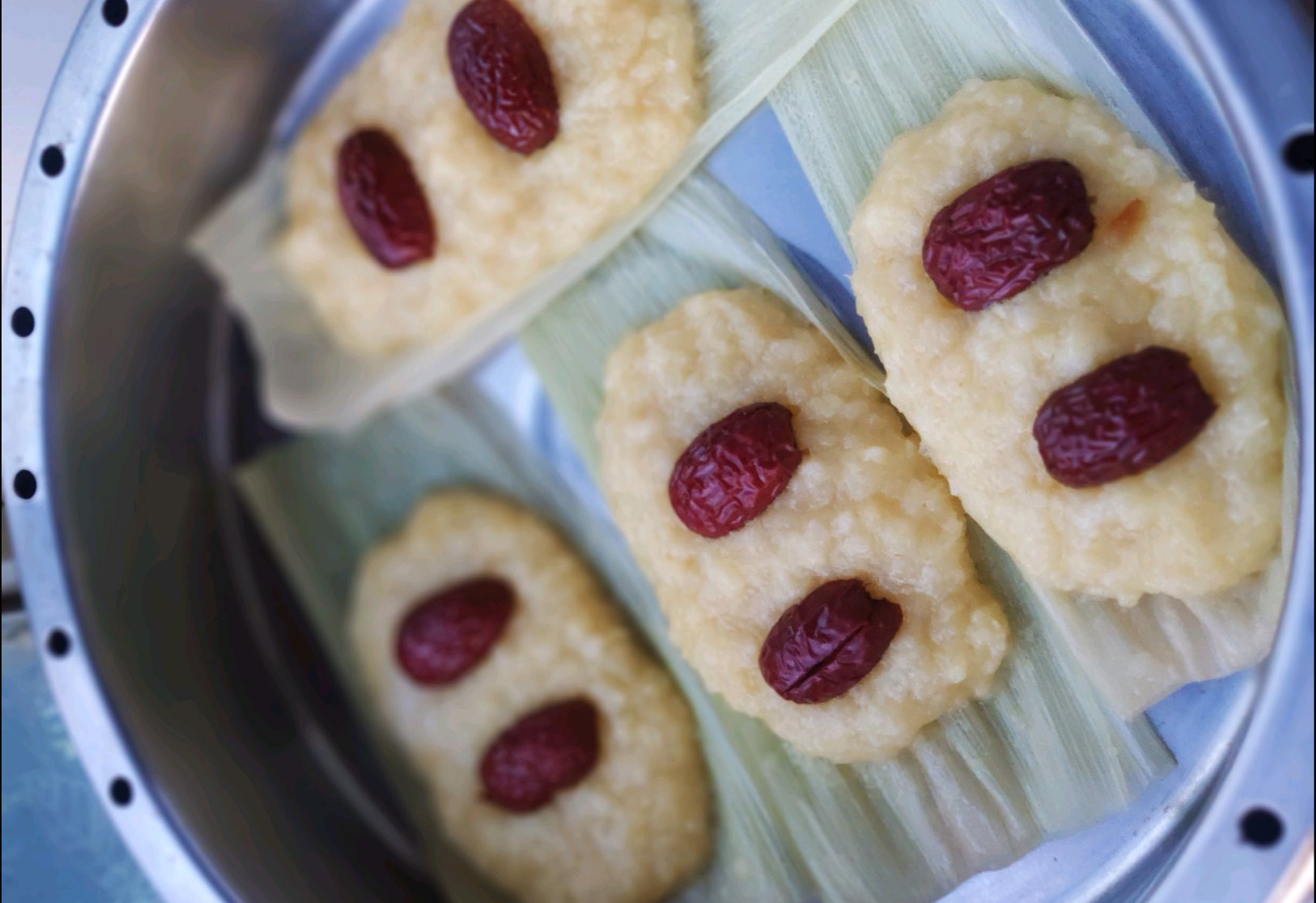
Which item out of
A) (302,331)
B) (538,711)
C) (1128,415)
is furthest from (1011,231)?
(302,331)

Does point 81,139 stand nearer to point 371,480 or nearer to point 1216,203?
point 371,480

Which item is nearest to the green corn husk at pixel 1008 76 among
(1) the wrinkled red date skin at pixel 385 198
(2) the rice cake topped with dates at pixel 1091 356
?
(2) the rice cake topped with dates at pixel 1091 356

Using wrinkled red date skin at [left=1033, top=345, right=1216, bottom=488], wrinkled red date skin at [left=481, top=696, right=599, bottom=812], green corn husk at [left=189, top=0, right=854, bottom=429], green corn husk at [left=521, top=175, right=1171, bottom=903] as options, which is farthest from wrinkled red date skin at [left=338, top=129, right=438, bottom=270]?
wrinkled red date skin at [left=1033, top=345, right=1216, bottom=488]

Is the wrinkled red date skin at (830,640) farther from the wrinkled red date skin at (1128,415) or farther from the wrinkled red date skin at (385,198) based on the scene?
the wrinkled red date skin at (385,198)

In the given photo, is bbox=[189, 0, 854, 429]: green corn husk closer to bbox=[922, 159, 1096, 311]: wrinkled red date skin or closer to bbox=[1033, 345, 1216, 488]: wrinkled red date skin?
bbox=[922, 159, 1096, 311]: wrinkled red date skin

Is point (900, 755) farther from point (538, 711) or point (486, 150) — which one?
point (486, 150)
